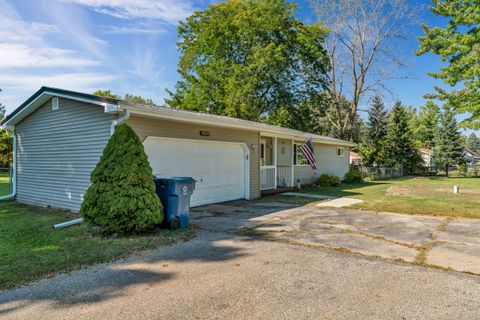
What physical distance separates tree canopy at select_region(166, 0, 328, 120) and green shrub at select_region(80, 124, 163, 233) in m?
17.8

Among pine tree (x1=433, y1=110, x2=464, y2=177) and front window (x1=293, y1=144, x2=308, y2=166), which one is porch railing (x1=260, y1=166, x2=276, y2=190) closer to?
front window (x1=293, y1=144, x2=308, y2=166)

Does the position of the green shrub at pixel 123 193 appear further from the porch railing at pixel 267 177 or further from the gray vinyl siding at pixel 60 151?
the porch railing at pixel 267 177

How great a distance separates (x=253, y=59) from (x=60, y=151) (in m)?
17.5

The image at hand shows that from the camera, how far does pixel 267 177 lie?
13477 millimetres

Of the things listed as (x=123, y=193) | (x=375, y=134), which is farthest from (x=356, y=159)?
(x=123, y=193)

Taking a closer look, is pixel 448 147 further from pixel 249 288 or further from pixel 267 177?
pixel 249 288

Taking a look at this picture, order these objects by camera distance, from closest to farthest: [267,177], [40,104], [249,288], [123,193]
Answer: [249,288]
[123,193]
[40,104]
[267,177]

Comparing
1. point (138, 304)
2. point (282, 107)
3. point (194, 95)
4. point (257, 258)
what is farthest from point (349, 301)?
point (194, 95)

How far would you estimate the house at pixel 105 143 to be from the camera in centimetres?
780

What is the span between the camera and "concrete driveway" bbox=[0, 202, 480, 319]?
3074 mm

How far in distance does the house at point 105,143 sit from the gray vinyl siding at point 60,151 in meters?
0.02

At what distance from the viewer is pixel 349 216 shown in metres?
8.25

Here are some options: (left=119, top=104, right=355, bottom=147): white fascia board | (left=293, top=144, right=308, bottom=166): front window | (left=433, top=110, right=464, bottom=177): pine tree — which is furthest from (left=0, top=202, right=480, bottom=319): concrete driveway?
(left=433, top=110, right=464, bottom=177): pine tree

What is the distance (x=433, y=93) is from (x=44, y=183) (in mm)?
19412
